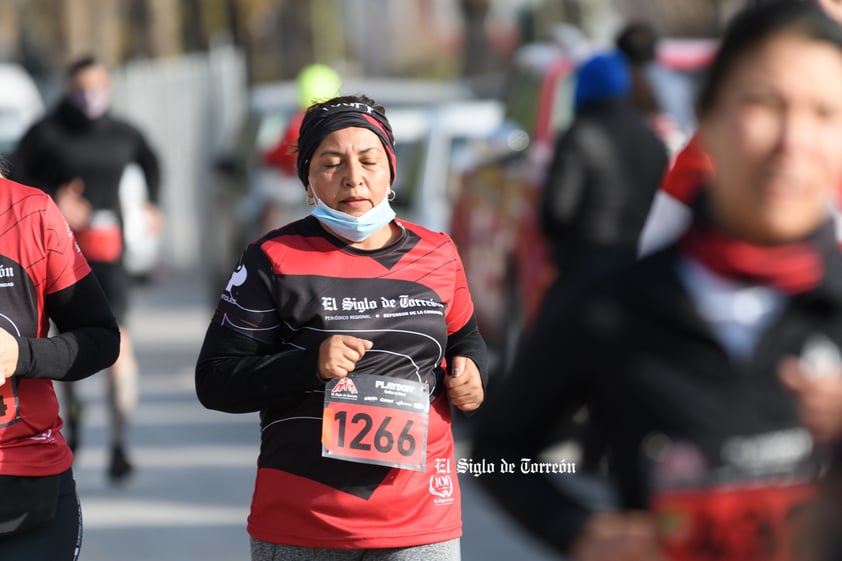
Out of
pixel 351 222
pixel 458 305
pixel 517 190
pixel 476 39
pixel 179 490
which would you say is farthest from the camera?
pixel 476 39

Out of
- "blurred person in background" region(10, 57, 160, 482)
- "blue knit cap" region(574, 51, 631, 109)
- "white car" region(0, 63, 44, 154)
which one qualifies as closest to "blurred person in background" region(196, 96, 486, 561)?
"blue knit cap" region(574, 51, 631, 109)

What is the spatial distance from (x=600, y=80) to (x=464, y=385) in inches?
155

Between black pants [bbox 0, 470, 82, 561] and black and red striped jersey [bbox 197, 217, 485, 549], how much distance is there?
41 cm

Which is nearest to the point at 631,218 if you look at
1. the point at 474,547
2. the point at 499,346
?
the point at 474,547

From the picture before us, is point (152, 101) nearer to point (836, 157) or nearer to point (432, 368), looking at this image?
point (432, 368)

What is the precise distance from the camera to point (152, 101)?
104 feet

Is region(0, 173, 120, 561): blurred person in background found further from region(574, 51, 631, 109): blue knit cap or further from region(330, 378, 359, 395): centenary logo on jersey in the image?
region(574, 51, 631, 109): blue knit cap

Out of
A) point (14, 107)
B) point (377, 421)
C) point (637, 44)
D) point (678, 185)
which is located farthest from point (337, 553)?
point (14, 107)

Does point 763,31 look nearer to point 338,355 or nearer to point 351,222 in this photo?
point 338,355

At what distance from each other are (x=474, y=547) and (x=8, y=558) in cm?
399

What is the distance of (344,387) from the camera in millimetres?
4199

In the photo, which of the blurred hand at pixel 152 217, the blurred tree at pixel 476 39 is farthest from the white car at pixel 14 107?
the blurred hand at pixel 152 217

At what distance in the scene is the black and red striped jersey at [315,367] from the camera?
4.12 metres

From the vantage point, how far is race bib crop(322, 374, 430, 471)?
416 centimetres
